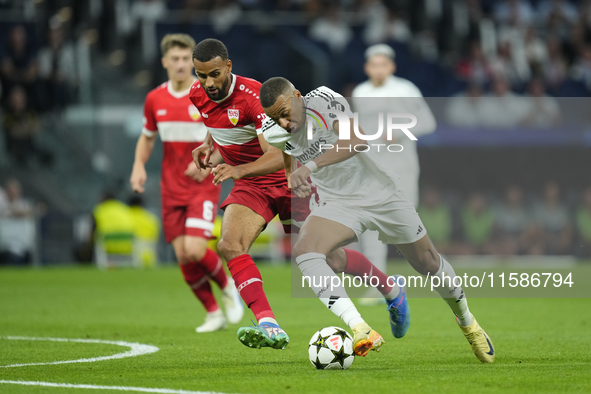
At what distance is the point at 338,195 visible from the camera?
527 cm

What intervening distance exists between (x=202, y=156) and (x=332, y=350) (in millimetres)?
1702

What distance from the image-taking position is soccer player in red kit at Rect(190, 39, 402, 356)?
5.35 m

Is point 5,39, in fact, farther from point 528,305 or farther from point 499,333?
point 499,333

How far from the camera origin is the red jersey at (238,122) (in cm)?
567

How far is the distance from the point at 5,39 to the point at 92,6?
6.53 feet

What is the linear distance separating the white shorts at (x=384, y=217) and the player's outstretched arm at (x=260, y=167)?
1.36ft

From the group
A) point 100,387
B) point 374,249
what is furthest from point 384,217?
point 374,249

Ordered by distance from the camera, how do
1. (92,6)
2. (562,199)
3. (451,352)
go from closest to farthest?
(451,352), (562,199), (92,6)

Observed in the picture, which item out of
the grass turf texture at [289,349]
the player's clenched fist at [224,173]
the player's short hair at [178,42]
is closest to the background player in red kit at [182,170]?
the player's short hair at [178,42]

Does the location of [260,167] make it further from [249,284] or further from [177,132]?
[177,132]

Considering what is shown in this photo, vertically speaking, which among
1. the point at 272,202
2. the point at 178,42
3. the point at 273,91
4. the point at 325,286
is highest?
the point at 178,42

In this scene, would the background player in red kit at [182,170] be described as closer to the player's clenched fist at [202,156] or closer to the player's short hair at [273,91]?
the player's clenched fist at [202,156]

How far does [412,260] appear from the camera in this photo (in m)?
5.27

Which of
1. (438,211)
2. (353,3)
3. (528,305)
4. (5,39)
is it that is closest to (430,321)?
(528,305)
